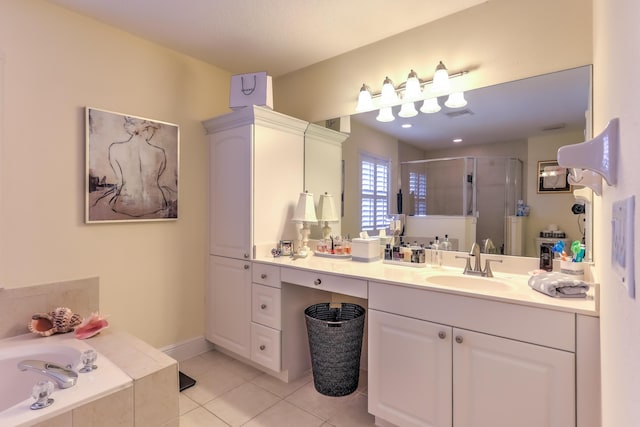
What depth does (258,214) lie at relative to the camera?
2.41m

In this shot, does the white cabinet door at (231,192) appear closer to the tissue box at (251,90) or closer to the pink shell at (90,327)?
the tissue box at (251,90)

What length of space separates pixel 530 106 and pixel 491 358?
53.8 inches

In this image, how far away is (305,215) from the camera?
99.9 inches

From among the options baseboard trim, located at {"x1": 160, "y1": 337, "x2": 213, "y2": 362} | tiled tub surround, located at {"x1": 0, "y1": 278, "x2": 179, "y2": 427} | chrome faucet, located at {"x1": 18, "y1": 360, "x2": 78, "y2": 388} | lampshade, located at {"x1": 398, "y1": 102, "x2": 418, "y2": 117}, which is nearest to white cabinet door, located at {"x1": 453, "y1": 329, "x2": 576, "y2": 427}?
tiled tub surround, located at {"x1": 0, "y1": 278, "x2": 179, "y2": 427}

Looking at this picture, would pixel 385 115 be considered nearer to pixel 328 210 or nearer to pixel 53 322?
pixel 328 210

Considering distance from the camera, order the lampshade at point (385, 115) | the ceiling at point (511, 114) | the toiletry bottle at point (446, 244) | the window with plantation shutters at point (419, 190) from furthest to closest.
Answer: the lampshade at point (385, 115)
the window with plantation shutters at point (419, 190)
the toiletry bottle at point (446, 244)
the ceiling at point (511, 114)

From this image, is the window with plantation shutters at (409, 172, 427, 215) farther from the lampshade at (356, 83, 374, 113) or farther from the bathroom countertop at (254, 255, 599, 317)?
the lampshade at (356, 83, 374, 113)

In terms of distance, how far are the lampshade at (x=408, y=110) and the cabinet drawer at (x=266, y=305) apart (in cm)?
149

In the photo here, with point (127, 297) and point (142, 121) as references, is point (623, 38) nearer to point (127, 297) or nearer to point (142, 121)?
point (142, 121)

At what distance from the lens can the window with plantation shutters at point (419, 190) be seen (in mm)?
2195

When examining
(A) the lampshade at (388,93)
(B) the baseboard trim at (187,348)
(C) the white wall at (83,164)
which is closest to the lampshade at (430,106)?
(A) the lampshade at (388,93)

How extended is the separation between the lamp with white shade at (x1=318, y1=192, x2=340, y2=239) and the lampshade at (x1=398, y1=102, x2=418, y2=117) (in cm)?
83

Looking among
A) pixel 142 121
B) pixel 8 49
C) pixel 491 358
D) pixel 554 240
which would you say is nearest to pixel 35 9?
pixel 8 49

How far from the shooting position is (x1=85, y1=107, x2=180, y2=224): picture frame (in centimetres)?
212
